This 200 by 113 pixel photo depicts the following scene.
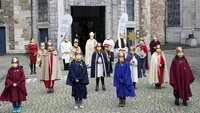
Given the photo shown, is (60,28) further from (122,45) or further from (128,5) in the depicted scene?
(128,5)

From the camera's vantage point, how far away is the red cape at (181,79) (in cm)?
1116

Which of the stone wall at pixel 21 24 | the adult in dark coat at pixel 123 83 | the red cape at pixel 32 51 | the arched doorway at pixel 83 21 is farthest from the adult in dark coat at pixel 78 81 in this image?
the arched doorway at pixel 83 21

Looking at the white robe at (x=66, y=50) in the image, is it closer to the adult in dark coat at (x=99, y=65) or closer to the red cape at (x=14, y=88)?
the adult in dark coat at (x=99, y=65)

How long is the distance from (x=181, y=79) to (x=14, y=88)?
14.6 feet

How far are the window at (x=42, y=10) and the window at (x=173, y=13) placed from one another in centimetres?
1411

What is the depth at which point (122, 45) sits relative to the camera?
18562 millimetres

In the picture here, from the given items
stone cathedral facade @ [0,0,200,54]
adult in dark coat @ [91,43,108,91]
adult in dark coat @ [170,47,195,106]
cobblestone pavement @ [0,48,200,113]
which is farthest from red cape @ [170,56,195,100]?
stone cathedral facade @ [0,0,200,54]

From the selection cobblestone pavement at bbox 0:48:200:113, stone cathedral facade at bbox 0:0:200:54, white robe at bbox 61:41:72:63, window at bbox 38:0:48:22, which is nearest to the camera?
cobblestone pavement at bbox 0:48:200:113

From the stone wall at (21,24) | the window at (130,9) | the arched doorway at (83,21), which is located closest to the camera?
the window at (130,9)

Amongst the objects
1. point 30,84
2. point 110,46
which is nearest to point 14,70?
point 30,84

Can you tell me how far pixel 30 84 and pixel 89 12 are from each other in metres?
16.4

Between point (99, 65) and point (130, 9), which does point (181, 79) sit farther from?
point (130, 9)

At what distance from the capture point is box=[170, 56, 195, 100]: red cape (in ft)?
36.6

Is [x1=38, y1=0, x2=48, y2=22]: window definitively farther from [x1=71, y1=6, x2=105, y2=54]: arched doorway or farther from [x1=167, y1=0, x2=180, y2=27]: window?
[x1=167, y1=0, x2=180, y2=27]: window
